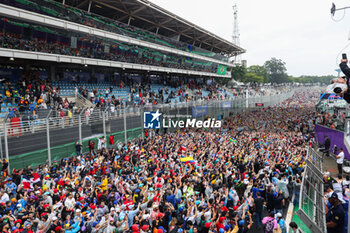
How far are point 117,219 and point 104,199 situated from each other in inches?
41.9

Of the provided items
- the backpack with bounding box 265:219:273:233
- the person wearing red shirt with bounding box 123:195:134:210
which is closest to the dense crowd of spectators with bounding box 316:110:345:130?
the backpack with bounding box 265:219:273:233

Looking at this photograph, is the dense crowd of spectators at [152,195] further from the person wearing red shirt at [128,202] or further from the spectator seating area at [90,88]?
the spectator seating area at [90,88]

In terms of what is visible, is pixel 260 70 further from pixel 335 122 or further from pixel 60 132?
pixel 60 132

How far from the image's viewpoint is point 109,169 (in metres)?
8.80

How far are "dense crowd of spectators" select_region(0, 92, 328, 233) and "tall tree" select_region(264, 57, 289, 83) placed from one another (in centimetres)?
11223

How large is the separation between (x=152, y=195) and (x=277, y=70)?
404 feet

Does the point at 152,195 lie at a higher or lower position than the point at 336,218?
lower

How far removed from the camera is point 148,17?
2891cm

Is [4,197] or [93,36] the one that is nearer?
[4,197]

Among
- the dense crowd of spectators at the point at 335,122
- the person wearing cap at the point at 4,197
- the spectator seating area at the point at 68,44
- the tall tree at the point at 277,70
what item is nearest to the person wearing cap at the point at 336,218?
the person wearing cap at the point at 4,197

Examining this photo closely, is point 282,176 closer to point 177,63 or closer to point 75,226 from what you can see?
point 75,226

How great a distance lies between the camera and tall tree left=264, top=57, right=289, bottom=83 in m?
111

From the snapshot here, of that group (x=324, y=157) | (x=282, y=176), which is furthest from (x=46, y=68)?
(x=324, y=157)

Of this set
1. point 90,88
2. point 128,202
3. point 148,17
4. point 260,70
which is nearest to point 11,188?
point 128,202
